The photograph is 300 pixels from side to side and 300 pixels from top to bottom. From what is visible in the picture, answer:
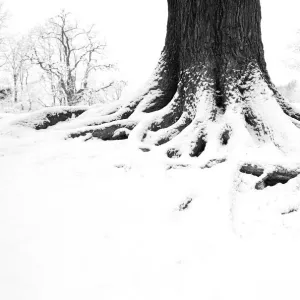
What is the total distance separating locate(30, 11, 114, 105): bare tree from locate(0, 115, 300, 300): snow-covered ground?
17.6m

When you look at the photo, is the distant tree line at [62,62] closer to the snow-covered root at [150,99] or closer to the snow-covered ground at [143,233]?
the snow-covered root at [150,99]

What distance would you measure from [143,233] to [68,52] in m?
22.5

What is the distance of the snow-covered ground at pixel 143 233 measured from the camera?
167 centimetres

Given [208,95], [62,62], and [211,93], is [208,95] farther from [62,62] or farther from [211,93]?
[62,62]

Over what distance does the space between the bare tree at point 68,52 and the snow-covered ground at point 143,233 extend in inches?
694

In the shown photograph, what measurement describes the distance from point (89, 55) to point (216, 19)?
20.7 metres

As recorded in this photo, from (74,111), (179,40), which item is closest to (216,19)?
(179,40)

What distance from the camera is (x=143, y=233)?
87.7 inches

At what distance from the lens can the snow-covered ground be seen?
167cm

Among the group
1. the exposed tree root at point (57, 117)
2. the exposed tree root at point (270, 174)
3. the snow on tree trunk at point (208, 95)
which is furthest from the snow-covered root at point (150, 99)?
the exposed tree root at point (270, 174)

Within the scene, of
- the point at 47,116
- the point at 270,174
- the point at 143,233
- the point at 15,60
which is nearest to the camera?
the point at 143,233

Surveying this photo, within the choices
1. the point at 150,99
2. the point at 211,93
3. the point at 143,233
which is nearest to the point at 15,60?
the point at 150,99

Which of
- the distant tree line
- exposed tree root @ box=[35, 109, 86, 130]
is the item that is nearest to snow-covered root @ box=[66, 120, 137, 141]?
exposed tree root @ box=[35, 109, 86, 130]

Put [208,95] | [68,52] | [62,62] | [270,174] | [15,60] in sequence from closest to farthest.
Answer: [270,174] < [208,95] < [62,62] < [68,52] < [15,60]
